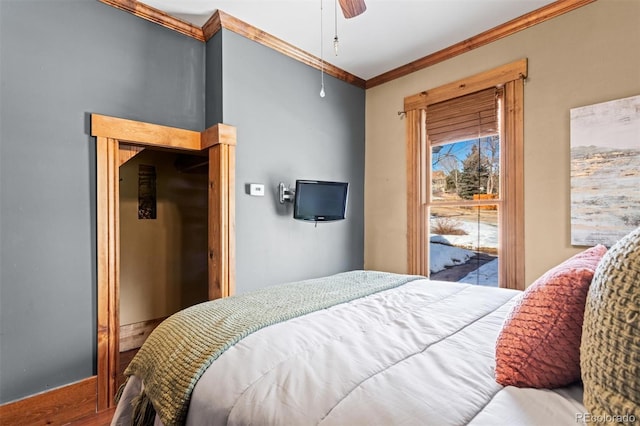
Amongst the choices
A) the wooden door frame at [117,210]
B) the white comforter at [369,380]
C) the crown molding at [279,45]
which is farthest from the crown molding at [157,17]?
the white comforter at [369,380]

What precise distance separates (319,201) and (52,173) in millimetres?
1997

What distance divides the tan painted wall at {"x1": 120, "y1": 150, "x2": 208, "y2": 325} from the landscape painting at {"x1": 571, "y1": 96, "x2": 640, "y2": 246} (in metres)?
3.61

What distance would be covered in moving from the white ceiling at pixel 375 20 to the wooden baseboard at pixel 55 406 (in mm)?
2760

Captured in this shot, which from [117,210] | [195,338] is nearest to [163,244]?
A: [117,210]

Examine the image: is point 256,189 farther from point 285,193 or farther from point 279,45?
point 279,45

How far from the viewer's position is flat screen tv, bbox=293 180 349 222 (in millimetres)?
2869

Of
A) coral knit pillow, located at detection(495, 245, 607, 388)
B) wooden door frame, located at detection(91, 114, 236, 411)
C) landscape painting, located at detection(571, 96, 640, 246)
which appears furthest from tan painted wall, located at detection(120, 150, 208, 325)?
landscape painting, located at detection(571, 96, 640, 246)

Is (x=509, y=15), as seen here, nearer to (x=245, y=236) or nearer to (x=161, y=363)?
(x=245, y=236)

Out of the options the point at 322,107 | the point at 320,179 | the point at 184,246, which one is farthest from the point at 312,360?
the point at 184,246

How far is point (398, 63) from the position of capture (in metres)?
3.28

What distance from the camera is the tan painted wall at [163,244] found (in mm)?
3254

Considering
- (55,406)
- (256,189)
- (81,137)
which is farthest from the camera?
(256,189)

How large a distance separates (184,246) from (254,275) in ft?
4.76

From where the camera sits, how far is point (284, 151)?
294cm
